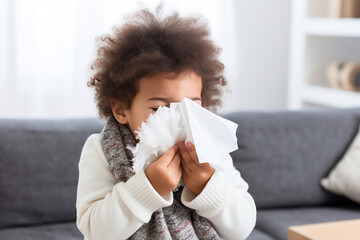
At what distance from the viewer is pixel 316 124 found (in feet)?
7.07

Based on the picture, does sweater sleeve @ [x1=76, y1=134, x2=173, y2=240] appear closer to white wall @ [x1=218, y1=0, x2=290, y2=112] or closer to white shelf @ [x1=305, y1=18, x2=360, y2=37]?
white shelf @ [x1=305, y1=18, x2=360, y2=37]

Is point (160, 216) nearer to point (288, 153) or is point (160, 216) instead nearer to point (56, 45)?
point (288, 153)

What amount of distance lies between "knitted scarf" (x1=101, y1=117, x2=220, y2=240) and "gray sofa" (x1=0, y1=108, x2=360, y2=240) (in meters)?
0.67

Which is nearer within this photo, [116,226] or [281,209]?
[116,226]

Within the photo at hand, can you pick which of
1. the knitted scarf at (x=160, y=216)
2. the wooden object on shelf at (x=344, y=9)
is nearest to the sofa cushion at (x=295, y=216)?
the knitted scarf at (x=160, y=216)

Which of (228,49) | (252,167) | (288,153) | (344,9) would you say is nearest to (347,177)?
(288,153)

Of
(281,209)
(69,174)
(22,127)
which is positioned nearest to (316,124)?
(281,209)

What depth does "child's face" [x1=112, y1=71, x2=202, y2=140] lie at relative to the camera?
112 cm

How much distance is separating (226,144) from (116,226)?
0.27m

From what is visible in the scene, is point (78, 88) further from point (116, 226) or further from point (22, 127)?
point (116, 226)

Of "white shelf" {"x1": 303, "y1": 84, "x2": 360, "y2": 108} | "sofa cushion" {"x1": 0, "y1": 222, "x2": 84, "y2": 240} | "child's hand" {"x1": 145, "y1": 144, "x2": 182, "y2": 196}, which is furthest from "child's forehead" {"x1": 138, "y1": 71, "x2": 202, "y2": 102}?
"white shelf" {"x1": 303, "y1": 84, "x2": 360, "y2": 108}

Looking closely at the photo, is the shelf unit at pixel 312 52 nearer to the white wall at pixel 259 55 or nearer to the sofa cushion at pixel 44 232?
the white wall at pixel 259 55

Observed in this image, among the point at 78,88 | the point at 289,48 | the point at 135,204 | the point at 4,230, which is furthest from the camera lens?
the point at 289,48

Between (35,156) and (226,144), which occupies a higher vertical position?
(226,144)
